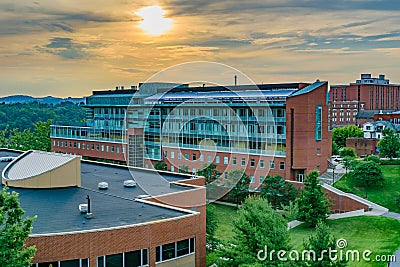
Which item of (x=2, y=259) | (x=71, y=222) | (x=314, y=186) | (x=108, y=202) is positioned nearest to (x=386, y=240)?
(x=314, y=186)

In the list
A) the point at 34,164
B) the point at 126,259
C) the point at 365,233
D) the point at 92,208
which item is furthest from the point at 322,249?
the point at 34,164

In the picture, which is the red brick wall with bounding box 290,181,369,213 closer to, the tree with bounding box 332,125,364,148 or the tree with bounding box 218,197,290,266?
the tree with bounding box 218,197,290,266

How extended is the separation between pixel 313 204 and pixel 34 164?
75.0 ft

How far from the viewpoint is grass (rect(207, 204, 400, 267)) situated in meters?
34.4

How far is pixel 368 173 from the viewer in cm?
5141

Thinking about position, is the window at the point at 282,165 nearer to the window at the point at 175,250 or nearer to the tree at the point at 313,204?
the tree at the point at 313,204

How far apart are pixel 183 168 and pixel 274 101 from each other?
555 inches

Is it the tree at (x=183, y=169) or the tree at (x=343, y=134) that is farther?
the tree at (x=343, y=134)

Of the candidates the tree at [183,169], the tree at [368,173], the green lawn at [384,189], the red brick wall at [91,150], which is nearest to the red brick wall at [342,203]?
the green lawn at [384,189]

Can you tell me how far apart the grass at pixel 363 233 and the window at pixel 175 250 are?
873 cm

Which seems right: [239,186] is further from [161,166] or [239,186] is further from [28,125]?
[28,125]

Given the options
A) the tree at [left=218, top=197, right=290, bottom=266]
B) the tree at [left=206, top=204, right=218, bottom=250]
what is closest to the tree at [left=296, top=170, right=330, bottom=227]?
the tree at [left=206, top=204, right=218, bottom=250]

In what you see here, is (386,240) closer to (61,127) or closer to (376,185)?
(376,185)

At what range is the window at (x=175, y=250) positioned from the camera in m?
23.0
